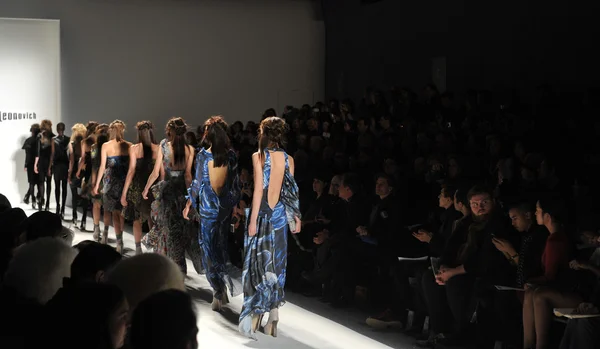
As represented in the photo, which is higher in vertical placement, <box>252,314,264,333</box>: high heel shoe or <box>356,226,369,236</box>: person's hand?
<box>356,226,369,236</box>: person's hand

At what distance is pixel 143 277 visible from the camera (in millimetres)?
2830

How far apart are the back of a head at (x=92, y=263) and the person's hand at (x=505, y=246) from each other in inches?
94.7

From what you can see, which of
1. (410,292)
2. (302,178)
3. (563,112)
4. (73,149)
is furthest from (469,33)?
(410,292)

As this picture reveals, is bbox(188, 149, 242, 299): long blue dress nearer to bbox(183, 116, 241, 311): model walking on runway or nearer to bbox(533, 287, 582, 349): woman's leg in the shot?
bbox(183, 116, 241, 311): model walking on runway

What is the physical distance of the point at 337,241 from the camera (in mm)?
6348

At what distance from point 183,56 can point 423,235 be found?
342 inches

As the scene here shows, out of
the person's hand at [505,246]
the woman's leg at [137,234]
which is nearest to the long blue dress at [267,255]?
the person's hand at [505,246]

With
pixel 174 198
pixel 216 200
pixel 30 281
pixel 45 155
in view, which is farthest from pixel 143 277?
pixel 45 155

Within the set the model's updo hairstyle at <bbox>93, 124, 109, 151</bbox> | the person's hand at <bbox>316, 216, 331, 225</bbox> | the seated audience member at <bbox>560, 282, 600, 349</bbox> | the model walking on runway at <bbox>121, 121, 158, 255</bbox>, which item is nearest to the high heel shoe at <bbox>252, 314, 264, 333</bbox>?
the person's hand at <bbox>316, 216, 331, 225</bbox>

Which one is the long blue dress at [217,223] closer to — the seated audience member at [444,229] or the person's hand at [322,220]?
the person's hand at [322,220]

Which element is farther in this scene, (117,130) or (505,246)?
(117,130)

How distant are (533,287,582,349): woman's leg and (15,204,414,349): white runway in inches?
37.0

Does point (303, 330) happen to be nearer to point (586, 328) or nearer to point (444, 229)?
point (444, 229)

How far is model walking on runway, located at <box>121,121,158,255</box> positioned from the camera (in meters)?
7.96
